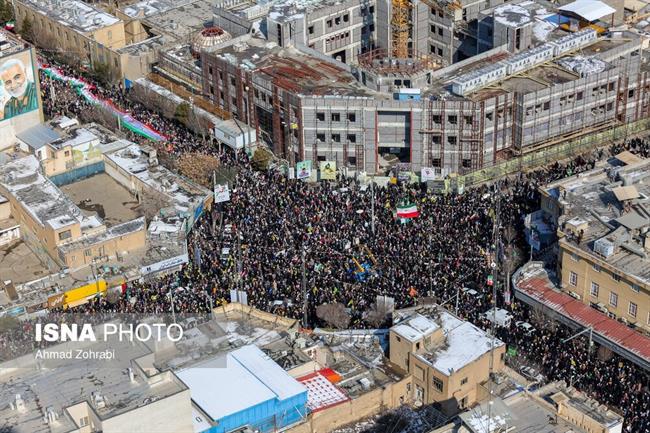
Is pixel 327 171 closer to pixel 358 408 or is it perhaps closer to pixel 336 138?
pixel 336 138

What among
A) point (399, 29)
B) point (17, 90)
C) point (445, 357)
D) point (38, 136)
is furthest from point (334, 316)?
point (17, 90)

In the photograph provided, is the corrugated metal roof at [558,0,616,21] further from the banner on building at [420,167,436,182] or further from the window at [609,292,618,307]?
the window at [609,292,618,307]

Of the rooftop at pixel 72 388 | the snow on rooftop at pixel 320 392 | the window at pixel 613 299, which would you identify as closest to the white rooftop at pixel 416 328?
the snow on rooftop at pixel 320 392

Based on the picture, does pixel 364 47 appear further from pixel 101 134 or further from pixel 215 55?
pixel 101 134

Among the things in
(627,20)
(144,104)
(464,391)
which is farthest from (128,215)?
(627,20)

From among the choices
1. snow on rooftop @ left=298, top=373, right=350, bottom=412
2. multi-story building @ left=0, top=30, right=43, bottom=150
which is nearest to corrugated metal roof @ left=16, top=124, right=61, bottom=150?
multi-story building @ left=0, top=30, right=43, bottom=150

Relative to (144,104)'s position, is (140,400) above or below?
above
